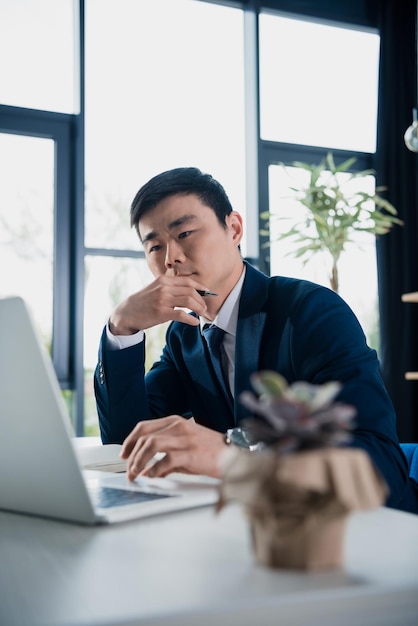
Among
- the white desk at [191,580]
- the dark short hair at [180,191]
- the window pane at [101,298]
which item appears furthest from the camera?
the window pane at [101,298]

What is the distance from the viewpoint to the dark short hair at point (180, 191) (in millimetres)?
1809

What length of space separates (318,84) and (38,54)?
75.8 inches

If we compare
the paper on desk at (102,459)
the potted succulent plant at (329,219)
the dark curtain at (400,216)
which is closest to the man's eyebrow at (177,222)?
the paper on desk at (102,459)

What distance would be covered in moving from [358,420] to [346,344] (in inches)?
11.4

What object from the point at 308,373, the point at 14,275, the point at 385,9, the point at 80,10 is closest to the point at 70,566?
the point at 308,373

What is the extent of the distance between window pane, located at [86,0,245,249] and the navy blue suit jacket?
8.17 feet

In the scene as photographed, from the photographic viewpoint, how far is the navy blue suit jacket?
122 cm

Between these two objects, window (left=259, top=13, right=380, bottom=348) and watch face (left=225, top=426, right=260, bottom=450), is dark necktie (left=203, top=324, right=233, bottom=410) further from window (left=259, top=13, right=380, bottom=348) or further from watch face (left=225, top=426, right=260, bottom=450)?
window (left=259, top=13, right=380, bottom=348)

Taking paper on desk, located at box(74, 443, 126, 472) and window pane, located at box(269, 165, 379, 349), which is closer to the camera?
paper on desk, located at box(74, 443, 126, 472)

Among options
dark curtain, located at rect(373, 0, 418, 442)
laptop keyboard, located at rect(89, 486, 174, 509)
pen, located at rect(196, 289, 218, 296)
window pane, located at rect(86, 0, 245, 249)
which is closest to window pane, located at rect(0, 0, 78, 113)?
window pane, located at rect(86, 0, 245, 249)

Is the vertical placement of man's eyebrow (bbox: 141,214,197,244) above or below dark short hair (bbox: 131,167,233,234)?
below

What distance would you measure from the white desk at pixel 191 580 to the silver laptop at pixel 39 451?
0.15ft

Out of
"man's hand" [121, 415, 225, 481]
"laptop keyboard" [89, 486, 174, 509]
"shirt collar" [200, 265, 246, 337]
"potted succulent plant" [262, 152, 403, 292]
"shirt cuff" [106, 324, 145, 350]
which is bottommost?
"laptop keyboard" [89, 486, 174, 509]

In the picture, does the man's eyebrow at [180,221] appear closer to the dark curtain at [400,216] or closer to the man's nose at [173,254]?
the man's nose at [173,254]
